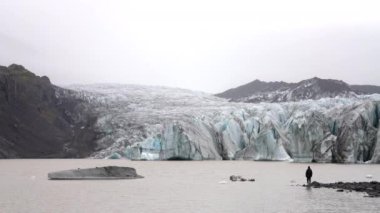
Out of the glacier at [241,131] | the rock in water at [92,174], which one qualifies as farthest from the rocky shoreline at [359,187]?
the glacier at [241,131]

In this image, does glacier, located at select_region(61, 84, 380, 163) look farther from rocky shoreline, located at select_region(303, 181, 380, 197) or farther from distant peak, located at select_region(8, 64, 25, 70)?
distant peak, located at select_region(8, 64, 25, 70)

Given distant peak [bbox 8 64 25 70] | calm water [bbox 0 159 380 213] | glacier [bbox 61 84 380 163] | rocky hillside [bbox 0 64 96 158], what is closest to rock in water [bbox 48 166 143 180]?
calm water [bbox 0 159 380 213]

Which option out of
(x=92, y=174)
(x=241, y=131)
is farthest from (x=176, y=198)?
(x=241, y=131)

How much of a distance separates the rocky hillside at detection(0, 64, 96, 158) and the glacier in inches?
641

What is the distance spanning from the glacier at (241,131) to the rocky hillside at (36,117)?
16288mm

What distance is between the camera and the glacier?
5694 centimetres

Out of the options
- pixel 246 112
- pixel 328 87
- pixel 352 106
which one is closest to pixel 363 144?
pixel 352 106

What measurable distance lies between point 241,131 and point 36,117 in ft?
186

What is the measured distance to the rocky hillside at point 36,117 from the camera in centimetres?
10344

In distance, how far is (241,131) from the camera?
6806cm

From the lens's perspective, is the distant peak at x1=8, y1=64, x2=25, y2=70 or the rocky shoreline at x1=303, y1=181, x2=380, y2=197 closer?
the rocky shoreline at x1=303, y1=181, x2=380, y2=197

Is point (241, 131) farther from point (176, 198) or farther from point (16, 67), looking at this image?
point (16, 67)

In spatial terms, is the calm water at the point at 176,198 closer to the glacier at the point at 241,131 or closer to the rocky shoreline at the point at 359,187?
the rocky shoreline at the point at 359,187

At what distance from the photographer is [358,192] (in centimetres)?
2639
